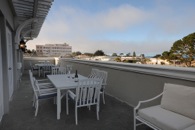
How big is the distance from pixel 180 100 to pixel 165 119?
0.37 metres

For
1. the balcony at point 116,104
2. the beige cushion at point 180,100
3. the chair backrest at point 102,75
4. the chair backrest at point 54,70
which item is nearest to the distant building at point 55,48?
the chair backrest at point 54,70

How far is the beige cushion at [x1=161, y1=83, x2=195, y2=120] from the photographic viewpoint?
1694 millimetres

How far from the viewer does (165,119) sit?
1.66 m

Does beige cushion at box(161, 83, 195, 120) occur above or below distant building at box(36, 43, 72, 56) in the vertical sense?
below

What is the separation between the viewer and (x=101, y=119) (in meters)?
2.52

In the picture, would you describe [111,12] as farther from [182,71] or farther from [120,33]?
[182,71]

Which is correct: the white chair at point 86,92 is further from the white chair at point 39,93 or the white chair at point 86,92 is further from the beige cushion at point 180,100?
the beige cushion at point 180,100

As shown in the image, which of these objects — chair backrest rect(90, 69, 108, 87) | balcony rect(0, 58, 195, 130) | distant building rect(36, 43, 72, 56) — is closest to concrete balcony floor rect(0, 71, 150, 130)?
balcony rect(0, 58, 195, 130)

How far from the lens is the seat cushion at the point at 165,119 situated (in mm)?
1545

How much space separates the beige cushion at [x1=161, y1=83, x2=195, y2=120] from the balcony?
251mm

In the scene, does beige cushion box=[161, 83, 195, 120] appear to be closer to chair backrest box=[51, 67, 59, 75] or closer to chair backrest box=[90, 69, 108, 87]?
chair backrest box=[90, 69, 108, 87]

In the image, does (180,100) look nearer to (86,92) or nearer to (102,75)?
(86,92)

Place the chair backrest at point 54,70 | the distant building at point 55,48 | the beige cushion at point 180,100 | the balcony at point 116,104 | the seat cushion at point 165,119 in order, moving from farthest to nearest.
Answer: the distant building at point 55,48, the chair backrest at point 54,70, the balcony at point 116,104, the beige cushion at point 180,100, the seat cushion at point 165,119

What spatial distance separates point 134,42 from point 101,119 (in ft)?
29.7
